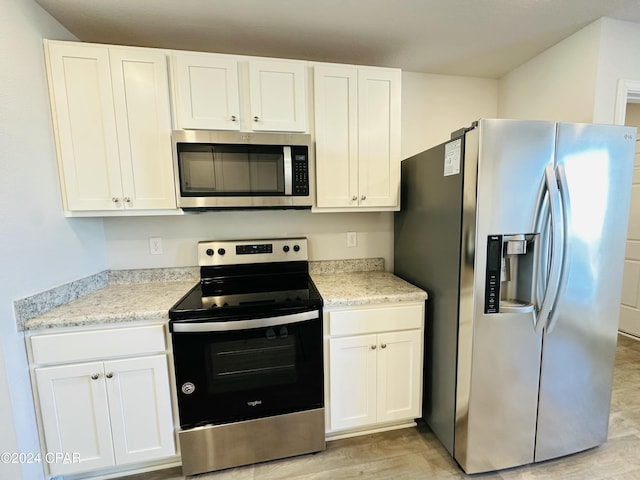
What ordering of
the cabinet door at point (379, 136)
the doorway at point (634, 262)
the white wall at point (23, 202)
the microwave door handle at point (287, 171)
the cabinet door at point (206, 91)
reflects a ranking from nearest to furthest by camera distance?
the white wall at point (23, 202)
the cabinet door at point (206, 91)
the microwave door handle at point (287, 171)
the cabinet door at point (379, 136)
the doorway at point (634, 262)

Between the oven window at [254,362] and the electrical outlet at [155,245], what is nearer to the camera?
the oven window at [254,362]

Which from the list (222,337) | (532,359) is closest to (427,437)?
(532,359)

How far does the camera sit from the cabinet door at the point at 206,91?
1505 millimetres

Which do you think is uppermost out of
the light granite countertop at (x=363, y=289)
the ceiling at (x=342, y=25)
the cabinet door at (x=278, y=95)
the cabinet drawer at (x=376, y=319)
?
the ceiling at (x=342, y=25)

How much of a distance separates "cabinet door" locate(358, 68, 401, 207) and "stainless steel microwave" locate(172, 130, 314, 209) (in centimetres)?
38

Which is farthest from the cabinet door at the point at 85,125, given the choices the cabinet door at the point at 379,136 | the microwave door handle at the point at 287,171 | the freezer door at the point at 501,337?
the freezer door at the point at 501,337

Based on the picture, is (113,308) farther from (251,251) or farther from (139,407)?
(251,251)

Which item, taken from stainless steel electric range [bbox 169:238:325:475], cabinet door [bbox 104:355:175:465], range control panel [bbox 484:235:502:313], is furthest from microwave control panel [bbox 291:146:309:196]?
cabinet door [bbox 104:355:175:465]

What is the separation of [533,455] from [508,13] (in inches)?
93.9

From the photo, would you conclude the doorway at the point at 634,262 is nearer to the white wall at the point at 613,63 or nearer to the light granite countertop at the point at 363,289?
the white wall at the point at 613,63

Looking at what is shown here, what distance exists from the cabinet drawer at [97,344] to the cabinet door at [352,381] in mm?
923

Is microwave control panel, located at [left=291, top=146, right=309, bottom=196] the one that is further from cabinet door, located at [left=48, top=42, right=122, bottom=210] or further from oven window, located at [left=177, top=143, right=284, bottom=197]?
cabinet door, located at [left=48, top=42, right=122, bottom=210]

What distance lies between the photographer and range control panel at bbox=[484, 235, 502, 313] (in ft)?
4.19

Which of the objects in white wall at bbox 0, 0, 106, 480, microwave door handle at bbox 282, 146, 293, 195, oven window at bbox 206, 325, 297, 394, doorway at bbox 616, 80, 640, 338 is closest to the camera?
white wall at bbox 0, 0, 106, 480
